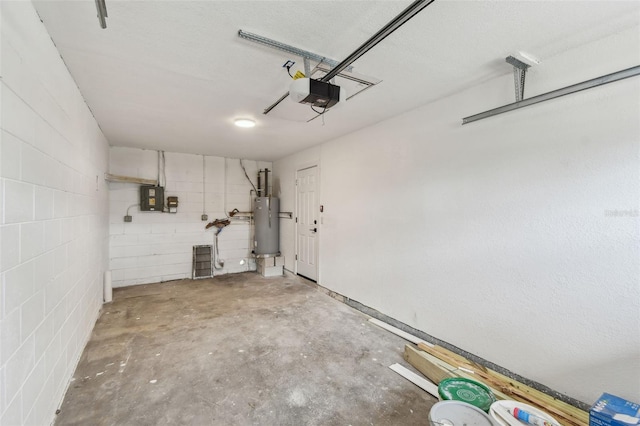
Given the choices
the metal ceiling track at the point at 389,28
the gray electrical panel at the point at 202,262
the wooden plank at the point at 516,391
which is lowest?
the wooden plank at the point at 516,391

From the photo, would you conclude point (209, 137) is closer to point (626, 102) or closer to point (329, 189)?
point (329, 189)

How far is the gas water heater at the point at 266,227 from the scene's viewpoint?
17.9ft

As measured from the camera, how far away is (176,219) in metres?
5.15

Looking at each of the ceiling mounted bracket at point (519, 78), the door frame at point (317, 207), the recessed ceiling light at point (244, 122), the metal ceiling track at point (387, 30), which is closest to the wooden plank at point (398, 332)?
the door frame at point (317, 207)

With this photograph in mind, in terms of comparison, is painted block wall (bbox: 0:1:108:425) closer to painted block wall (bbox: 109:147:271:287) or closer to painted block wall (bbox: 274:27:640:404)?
painted block wall (bbox: 109:147:271:287)

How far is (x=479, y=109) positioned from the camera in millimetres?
2344

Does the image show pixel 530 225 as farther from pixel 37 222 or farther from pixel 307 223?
pixel 307 223

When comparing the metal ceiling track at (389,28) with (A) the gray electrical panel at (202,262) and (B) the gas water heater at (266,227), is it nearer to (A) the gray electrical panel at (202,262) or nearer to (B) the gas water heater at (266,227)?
(B) the gas water heater at (266,227)

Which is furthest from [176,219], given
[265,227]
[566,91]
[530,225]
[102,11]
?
[566,91]

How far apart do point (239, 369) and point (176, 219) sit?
12.0 feet

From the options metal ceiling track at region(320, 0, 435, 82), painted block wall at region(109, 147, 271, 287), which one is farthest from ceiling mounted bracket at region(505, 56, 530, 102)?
painted block wall at region(109, 147, 271, 287)

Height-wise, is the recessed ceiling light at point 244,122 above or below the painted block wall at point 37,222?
above

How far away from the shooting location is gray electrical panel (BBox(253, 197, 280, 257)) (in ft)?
17.9

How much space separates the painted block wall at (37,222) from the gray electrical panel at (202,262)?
9.19 feet
